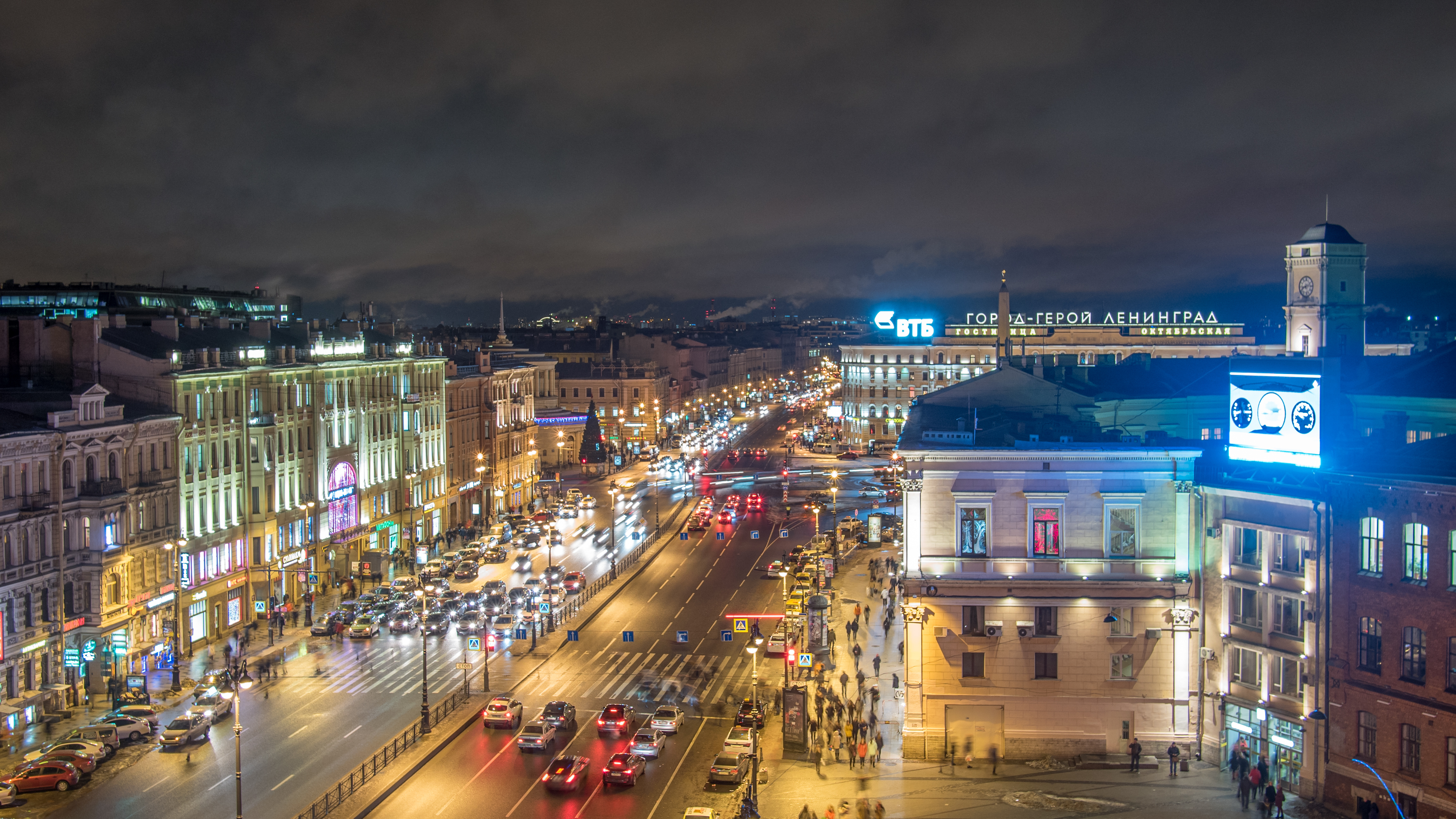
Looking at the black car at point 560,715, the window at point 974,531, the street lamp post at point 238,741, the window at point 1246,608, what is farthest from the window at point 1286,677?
the street lamp post at point 238,741

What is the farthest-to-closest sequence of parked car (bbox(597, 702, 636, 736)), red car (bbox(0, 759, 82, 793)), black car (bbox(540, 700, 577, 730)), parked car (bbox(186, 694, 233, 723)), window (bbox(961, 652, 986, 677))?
parked car (bbox(186, 694, 233, 723))
parked car (bbox(597, 702, 636, 736))
black car (bbox(540, 700, 577, 730))
window (bbox(961, 652, 986, 677))
red car (bbox(0, 759, 82, 793))

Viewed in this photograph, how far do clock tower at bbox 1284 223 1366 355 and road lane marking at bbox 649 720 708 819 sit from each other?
7217cm

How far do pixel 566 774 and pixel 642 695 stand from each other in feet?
40.4

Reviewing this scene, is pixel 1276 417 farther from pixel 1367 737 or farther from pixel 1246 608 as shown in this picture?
pixel 1367 737

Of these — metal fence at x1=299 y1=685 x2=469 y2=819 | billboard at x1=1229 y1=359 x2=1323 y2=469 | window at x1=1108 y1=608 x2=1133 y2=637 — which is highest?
billboard at x1=1229 y1=359 x2=1323 y2=469

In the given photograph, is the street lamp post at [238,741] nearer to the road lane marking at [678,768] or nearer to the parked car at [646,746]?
the road lane marking at [678,768]

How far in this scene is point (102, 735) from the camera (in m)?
45.4

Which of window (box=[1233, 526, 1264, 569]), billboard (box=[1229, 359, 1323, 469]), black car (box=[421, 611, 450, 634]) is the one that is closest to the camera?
billboard (box=[1229, 359, 1323, 469])

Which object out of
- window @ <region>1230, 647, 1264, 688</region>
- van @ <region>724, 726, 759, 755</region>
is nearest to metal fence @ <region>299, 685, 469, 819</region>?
van @ <region>724, 726, 759, 755</region>

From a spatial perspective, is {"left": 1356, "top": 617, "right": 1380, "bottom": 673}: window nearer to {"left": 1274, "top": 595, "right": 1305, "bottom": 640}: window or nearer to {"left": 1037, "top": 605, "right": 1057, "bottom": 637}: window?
{"left": 1274, "top": 595, "right": 1305, "bottom": 640}: window

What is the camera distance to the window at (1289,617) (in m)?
40.8

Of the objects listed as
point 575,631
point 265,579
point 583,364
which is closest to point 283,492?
point 265,579

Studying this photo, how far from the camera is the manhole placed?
3925 cm

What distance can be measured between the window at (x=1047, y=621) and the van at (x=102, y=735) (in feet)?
109
